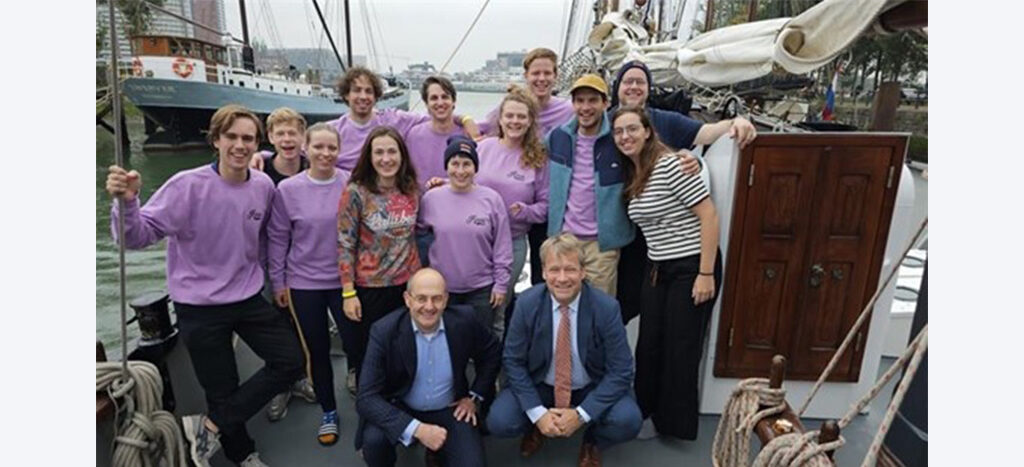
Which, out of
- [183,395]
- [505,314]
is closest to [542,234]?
[505,314]

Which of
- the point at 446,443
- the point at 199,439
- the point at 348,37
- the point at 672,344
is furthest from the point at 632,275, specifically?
the point at 348,37

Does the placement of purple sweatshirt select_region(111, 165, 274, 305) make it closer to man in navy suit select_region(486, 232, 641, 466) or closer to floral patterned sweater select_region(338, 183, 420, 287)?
floral patterned sweater select_region(338, 183, 420, 287)

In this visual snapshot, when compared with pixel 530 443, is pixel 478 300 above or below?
above

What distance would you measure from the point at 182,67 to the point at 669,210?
2247 centimetres

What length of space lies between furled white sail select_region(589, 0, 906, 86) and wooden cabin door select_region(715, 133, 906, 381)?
0.36m

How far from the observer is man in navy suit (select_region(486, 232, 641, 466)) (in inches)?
86.5

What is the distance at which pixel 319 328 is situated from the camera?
2.44m

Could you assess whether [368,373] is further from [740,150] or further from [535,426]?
[740,150]

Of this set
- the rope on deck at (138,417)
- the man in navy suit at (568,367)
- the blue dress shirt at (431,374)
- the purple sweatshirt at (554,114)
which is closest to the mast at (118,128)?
the rope on deck at (138,417)

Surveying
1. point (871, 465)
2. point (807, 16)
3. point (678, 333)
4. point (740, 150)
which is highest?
point (807, 16)

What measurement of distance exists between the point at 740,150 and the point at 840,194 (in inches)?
17.8

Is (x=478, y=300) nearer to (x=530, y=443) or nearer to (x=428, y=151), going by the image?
(x=530, y=443)

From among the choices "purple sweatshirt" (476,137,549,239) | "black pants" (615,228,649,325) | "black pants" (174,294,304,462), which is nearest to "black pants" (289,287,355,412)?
"black pants" (174,294,304,462)

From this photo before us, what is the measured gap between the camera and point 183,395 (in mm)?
2494
